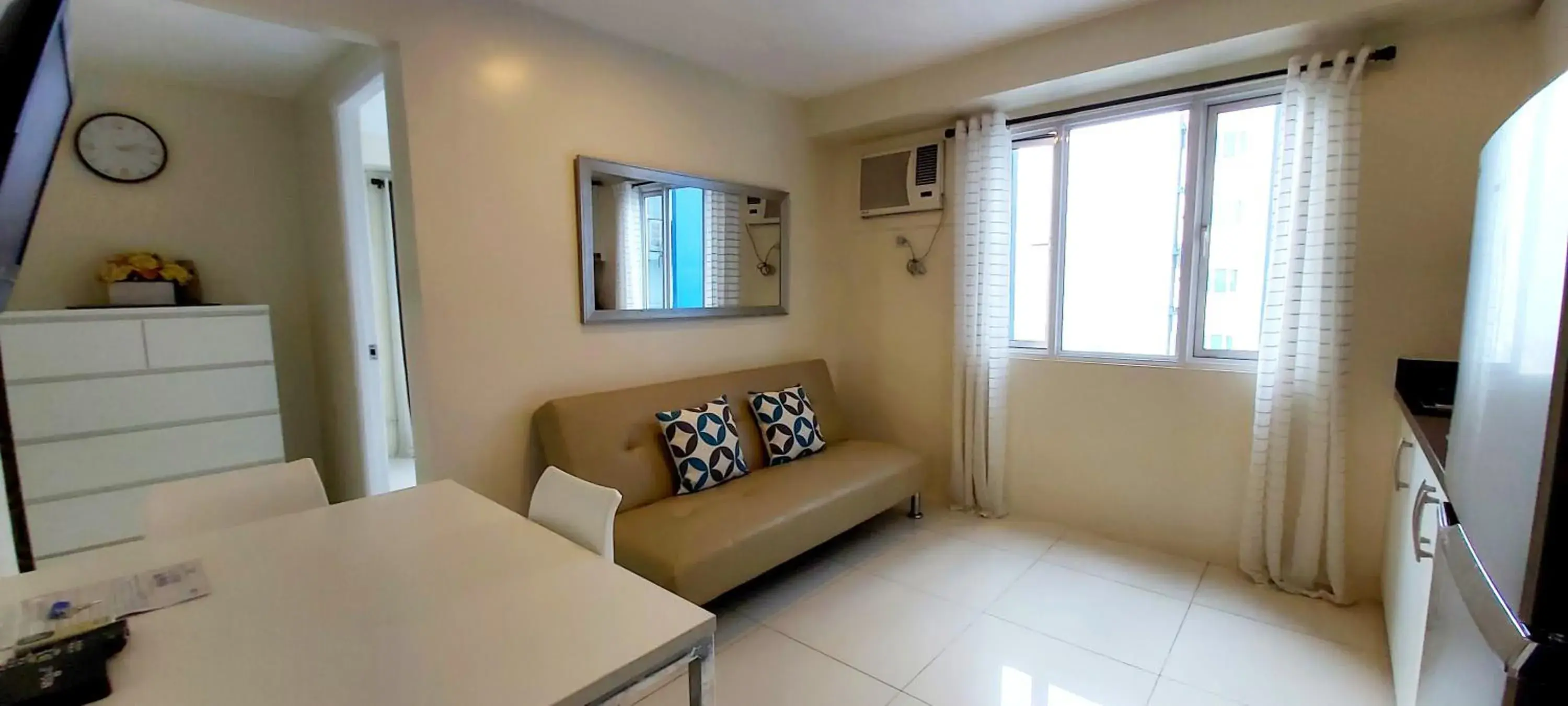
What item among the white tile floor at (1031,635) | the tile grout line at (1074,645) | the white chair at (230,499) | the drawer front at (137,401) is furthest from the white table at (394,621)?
the drawer front at (137,401)

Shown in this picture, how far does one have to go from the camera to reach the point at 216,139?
10.2 ft

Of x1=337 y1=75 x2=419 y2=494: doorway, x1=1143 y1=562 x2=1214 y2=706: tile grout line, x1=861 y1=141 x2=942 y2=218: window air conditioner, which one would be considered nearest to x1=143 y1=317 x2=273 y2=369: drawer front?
x1=337 y1=75 x2=419 y2=494: doorway

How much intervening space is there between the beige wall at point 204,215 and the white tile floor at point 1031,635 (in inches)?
117

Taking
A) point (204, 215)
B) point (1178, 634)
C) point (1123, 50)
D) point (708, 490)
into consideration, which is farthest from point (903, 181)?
point (204, 215)

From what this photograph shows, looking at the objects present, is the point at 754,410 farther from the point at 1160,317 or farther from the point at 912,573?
the point at 1160,317

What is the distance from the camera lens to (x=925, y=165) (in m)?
3.41

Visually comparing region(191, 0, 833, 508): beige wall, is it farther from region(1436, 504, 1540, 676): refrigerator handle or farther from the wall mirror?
region(1436, 504, 1540, 676): refrigerator handle

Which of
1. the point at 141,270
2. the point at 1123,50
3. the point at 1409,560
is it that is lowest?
the point at 1409,560

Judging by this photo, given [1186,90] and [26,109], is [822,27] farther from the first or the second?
[26,109]

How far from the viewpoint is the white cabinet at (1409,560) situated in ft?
4.50

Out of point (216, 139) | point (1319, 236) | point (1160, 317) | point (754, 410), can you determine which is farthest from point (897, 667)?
point (216, 139)

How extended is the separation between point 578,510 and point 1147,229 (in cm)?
284

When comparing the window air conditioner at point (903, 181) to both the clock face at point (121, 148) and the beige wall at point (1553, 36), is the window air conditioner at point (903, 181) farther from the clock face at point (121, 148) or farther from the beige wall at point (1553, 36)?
the clock face at point (121, 148)

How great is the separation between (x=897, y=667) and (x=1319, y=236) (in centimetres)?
227
